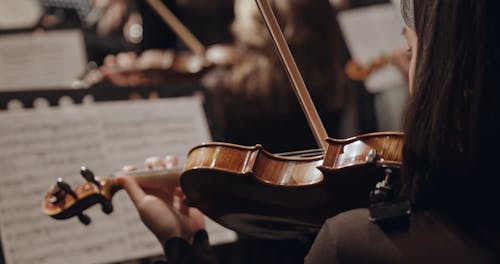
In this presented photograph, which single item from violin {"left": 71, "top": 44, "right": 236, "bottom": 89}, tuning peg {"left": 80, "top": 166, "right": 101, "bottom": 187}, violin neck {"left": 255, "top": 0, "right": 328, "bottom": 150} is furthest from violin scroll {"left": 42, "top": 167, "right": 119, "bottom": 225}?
violin {"left": 71, "top": 44, "right": 236, "bottom": 89}

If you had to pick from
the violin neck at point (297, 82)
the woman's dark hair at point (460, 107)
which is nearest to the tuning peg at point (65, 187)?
the violin neck at point (297, 82)

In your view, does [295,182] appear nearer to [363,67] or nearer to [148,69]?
[148,69]

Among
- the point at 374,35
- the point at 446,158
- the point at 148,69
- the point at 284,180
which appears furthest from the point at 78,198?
the point at 374,35

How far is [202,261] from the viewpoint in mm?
1314

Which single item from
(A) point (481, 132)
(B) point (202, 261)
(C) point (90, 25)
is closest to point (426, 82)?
(A) point (481, 132)

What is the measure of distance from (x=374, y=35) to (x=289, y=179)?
2.07 m

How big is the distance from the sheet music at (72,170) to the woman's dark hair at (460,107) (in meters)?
0.83

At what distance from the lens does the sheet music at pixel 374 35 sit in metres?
3.01

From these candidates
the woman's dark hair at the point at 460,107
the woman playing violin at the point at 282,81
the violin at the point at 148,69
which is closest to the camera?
the woman's dark hair at the point at 460,107

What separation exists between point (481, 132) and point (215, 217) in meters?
0.50

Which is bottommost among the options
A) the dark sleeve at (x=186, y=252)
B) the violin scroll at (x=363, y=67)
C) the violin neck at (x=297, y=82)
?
the violin scroll at (x=363, y=67)

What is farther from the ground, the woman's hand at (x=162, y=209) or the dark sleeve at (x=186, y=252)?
the woman's hand at (x=162, y=209)

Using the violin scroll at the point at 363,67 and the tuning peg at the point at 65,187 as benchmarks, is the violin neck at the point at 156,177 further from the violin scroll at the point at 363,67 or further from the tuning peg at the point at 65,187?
the violin scroll at the point at 363,67

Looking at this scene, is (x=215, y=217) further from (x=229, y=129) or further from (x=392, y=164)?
(x=229, y=129)
